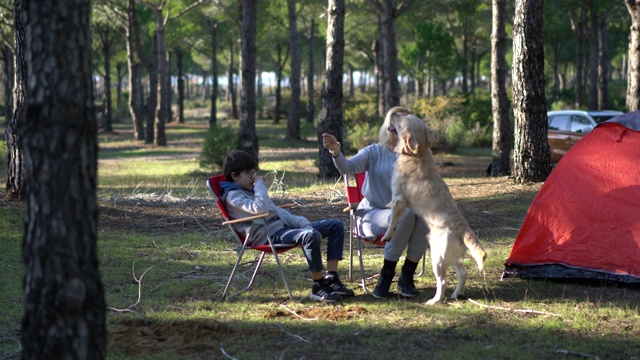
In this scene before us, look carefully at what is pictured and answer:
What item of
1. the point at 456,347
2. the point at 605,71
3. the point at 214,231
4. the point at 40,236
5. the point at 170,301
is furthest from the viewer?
the point at 605,71

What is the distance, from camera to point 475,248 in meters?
5.62

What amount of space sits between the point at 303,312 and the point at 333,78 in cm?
958

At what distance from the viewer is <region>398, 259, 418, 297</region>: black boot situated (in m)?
6.11

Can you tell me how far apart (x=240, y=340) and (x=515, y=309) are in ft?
6.65

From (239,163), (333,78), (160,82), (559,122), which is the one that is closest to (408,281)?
(239,163)

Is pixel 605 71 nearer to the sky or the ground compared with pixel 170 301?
nearer to the sky

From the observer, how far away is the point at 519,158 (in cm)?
1215

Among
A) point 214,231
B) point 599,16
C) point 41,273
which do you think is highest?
point 599,16

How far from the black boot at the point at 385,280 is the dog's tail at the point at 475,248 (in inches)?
24.8

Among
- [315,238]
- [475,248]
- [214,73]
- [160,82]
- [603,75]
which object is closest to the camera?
[475,248]

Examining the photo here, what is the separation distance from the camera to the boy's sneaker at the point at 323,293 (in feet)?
19.6

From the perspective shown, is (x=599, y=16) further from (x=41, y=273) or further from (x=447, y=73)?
(x=41, y=273)

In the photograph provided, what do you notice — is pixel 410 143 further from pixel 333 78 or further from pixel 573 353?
pixel 333 78

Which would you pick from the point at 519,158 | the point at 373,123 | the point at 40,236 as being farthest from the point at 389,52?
the point at 40,236
